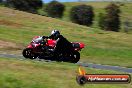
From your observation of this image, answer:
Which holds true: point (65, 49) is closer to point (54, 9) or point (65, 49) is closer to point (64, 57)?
point (64, 57)

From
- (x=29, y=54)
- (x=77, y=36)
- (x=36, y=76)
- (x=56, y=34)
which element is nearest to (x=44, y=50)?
(x=29, y=54)

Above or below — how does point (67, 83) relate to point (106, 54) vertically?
above

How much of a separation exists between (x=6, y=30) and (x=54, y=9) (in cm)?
2969

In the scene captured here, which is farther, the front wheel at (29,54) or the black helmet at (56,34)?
the front wheel at (29,54)

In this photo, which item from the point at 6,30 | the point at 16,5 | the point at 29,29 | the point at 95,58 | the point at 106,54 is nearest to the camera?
the point at 95,58

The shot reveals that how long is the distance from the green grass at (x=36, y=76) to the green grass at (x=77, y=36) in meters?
11.1

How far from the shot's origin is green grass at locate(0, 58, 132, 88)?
55.8 ft

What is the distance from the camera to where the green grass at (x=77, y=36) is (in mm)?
35844

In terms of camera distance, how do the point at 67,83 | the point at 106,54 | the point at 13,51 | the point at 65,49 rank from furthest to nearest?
1. the point at 106,54
2. the point at 13,51
3. the point at 65,49
4. the point at 67,83

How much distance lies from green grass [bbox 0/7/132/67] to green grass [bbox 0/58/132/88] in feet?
36.3

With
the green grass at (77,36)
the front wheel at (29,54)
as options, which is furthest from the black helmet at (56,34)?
the green grass at (77,36)

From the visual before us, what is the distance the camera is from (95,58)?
34719 mm

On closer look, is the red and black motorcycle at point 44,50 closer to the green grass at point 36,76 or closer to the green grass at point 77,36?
the green grass at point 36,76

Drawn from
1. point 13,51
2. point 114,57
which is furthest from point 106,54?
point 13,51
